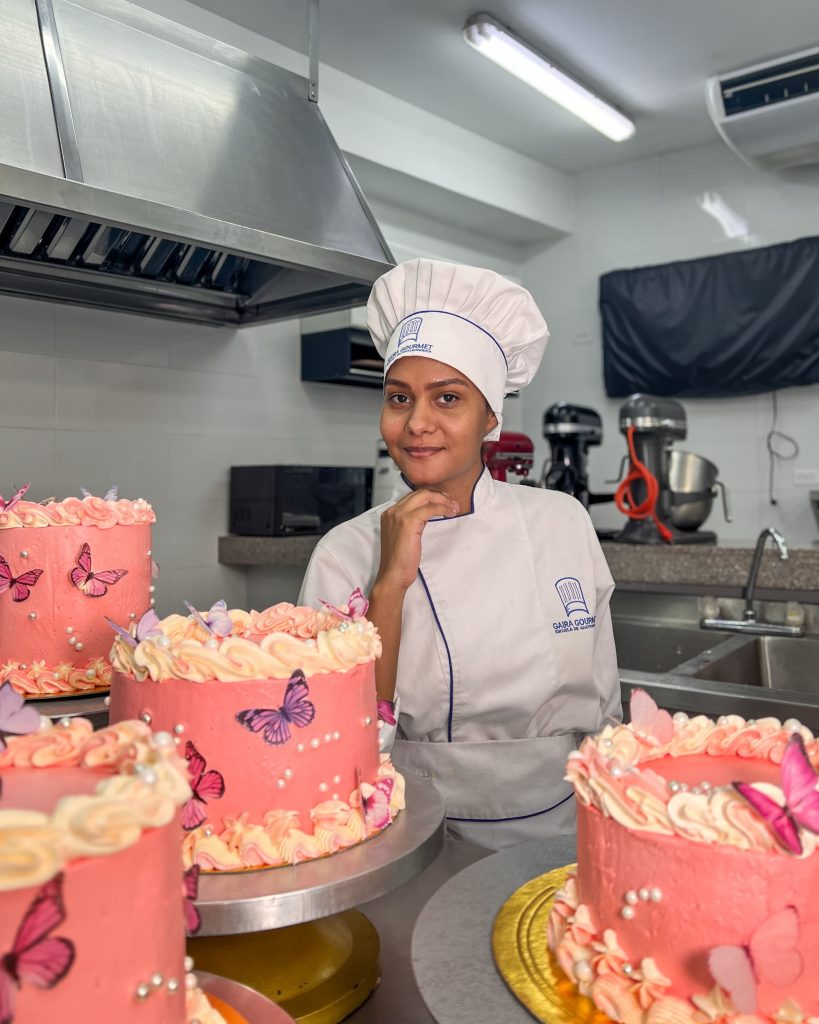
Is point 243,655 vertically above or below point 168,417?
below

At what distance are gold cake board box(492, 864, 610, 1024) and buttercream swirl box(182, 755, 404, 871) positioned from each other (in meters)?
0.19

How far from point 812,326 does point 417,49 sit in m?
2.46

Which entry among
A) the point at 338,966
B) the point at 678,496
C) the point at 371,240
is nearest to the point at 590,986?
the point at 338,966

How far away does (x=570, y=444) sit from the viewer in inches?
146

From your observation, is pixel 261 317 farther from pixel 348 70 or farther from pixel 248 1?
pixel 348 70

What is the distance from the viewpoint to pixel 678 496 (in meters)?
3.42

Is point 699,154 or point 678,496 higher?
point 699,154

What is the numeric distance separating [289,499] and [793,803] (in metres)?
3.23

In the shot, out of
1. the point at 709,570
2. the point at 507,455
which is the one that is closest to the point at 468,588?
the point at 709,570

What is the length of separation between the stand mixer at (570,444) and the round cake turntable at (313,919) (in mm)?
2731

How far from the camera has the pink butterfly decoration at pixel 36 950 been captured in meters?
0.52

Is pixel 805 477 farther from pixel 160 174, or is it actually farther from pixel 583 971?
pixel 583 971

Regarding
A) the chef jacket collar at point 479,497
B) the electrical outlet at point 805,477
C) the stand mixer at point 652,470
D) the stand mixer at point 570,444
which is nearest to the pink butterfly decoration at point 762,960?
the chef jacket collar at point 479,497

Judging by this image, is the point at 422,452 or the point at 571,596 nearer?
the point at 422,452
